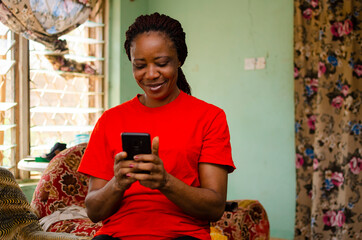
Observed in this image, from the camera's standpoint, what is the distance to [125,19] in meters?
4.11

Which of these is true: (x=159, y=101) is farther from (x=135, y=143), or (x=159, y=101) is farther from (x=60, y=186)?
(x=60, y=186)

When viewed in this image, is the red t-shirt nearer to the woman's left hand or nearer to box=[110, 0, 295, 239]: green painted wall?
the woman's left hand

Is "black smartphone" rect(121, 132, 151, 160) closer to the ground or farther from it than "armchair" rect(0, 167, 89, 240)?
farther from it

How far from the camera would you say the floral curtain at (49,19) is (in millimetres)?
2996

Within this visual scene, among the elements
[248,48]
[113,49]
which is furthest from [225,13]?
[113,49]

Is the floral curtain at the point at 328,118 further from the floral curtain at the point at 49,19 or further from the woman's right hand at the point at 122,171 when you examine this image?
the woman's right hand at the point at 122,171

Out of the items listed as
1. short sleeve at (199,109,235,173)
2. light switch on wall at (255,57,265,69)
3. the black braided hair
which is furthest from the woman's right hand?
light switch on wall at (255,57,265,69)

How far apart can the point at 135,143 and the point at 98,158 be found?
289mm

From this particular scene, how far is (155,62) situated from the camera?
4.14 feet

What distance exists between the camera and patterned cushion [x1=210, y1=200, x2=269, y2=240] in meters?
1.97

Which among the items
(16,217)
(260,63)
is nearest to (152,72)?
(16,217)

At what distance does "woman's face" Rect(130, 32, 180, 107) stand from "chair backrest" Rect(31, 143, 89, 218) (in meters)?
1.08

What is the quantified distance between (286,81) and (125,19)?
1.79 m

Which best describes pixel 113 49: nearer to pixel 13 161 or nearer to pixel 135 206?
pixel 13 161
